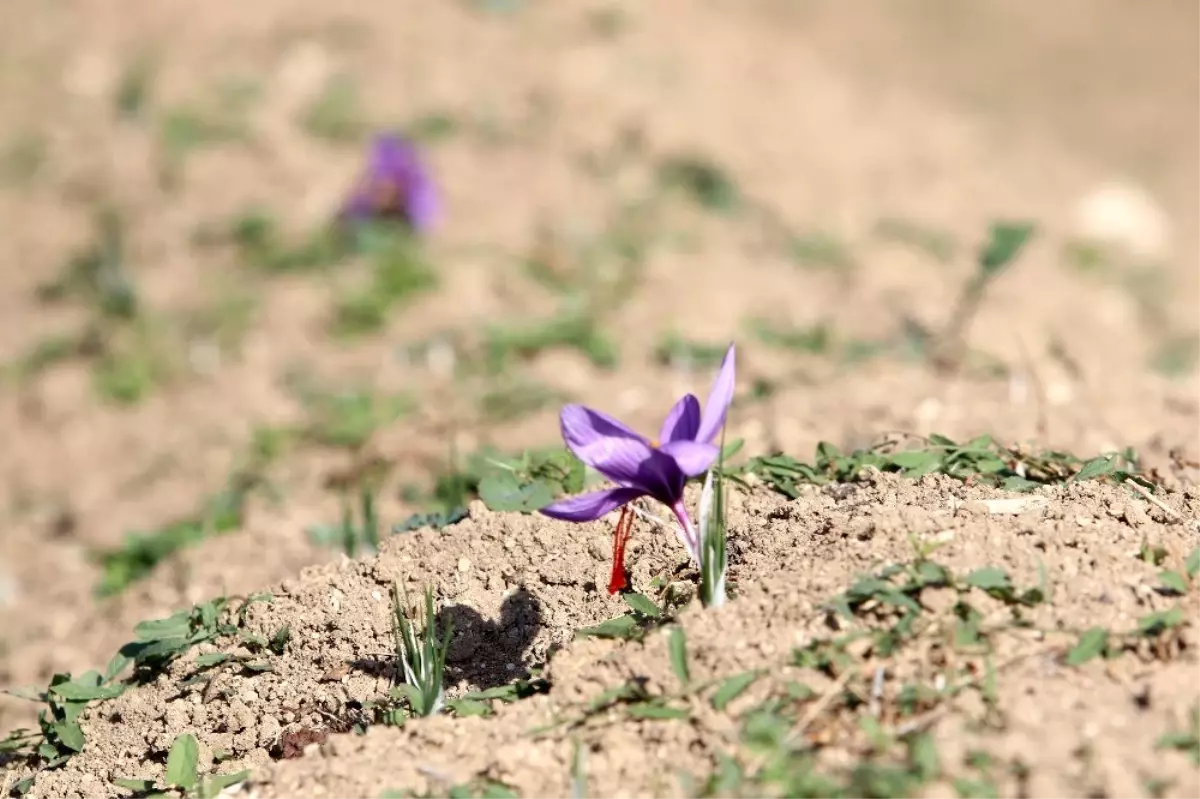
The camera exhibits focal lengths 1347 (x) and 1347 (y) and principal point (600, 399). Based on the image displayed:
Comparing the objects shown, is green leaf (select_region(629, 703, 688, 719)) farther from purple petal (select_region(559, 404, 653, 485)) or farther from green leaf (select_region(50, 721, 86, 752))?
green leaf (select_region(50, 721, 86, 752))

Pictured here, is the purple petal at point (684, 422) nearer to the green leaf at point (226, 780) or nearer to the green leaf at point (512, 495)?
the green leaf at point (512, 495)

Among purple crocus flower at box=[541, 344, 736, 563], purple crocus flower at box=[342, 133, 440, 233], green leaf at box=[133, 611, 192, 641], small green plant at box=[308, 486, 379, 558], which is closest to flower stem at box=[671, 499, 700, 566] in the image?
purple crocus flower at box=[541, 344, 736, 563]

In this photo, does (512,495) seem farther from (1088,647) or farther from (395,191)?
(395,191)

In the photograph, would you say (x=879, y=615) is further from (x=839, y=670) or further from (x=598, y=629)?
(x=598, y=629)

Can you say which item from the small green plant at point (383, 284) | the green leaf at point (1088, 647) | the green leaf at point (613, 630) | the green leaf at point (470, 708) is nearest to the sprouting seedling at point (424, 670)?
the green leaf at point (470, 708)

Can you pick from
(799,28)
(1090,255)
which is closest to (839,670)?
(1090,255)
